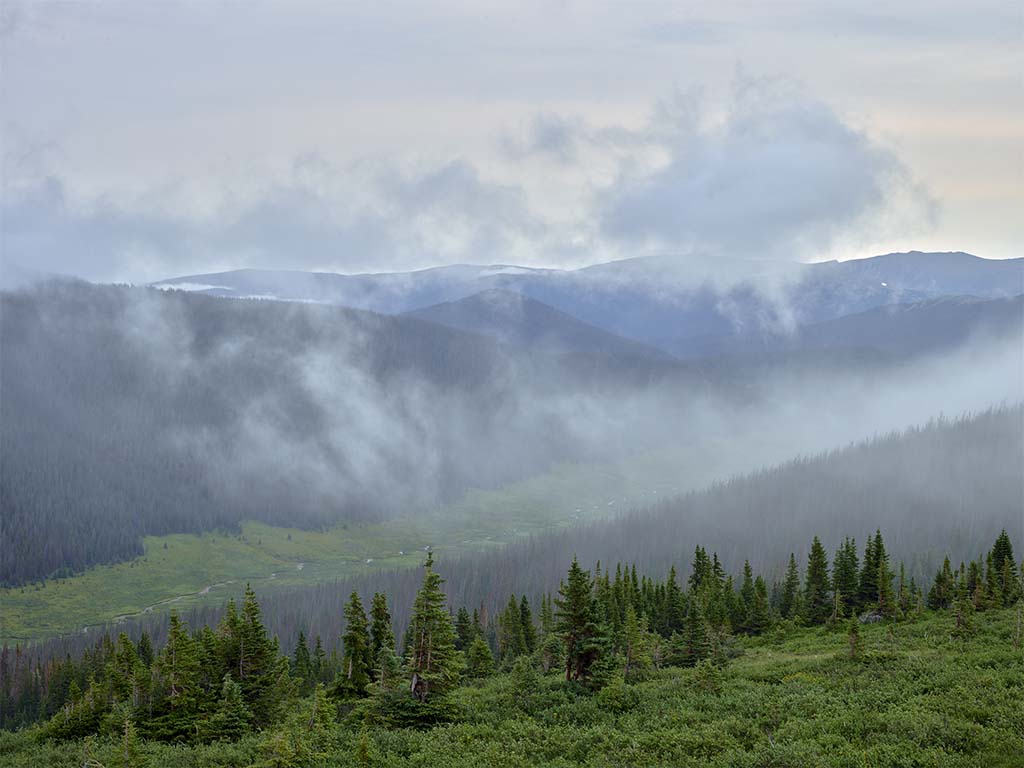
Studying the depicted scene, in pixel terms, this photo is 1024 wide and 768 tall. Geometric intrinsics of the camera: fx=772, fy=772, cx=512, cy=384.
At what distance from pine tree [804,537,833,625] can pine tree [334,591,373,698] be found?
62.5 meters

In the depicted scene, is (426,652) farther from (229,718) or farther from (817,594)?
(817,594)

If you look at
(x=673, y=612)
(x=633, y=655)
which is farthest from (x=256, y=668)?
(x=673, y=612)

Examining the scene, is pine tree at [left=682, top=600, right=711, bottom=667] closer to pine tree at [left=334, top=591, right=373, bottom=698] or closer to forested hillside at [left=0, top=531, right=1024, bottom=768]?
forested hillside at [left=0, top=531, right=1024, bottom=768]

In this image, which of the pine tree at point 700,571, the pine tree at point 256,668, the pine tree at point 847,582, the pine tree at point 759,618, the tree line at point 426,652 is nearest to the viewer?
the tree line at point 426,652

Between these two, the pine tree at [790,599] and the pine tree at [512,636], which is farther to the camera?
the pine tree at [790,599]

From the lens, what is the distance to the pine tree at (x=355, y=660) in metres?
67.9

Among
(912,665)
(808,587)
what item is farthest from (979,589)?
(912,665)

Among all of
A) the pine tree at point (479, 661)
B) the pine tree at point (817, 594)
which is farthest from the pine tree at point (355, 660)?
the pine tree at point (817, 594)

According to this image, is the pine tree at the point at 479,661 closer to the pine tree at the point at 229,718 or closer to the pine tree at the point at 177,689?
the pine tree at the point at 229,718

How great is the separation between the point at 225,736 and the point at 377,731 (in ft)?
57.3

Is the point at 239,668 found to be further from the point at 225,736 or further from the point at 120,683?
the point at 120,683

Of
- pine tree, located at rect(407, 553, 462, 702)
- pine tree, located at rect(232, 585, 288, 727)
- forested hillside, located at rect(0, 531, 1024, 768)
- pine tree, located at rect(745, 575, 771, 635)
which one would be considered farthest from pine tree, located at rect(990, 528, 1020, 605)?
pine tree, located at rect(232, 585, 288, 727)

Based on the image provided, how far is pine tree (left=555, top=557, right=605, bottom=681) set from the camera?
170ft

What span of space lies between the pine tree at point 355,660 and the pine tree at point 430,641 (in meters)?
20.0
